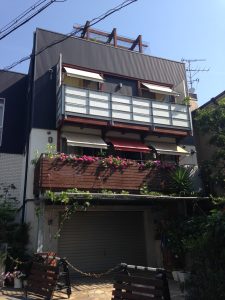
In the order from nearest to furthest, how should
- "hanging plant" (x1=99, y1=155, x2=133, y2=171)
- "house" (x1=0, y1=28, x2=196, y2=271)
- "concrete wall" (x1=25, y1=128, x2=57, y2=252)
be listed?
"concrete wall" (x1=25, y1=128, x2=57, y2=252) < "hanging plant" (x1=99, y1=155, x2=133, y2=171) < "house" (x1=0, y1=28, x2=196, y2=271)

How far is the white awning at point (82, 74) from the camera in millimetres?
15695

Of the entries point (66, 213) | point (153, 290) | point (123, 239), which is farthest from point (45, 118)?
point (153, 290)

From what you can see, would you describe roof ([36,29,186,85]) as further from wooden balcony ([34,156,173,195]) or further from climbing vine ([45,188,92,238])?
climbing vine ([45,188,92,238])

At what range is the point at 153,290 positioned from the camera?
22.8 ft

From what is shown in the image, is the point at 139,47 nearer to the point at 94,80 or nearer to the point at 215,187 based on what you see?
the point at 94,80

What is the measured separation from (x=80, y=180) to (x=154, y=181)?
336 centimetres

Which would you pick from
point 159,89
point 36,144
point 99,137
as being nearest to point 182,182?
point 99,137

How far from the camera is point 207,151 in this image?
710 inches

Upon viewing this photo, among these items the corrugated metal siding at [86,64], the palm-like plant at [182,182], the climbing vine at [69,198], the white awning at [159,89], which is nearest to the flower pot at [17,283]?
the climbing vine at [69,198]

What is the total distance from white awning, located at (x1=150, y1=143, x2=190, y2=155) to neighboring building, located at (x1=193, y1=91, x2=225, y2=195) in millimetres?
1174

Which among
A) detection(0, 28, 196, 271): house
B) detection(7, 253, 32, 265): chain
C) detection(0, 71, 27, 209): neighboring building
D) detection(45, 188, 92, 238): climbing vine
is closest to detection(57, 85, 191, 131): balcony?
detection(0, 28, 196, 271): house

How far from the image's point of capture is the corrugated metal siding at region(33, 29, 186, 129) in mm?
15516

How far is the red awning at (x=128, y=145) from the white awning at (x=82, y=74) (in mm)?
3061

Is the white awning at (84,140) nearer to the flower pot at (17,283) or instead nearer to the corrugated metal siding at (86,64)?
the corrugated metal siding at (86,64)
